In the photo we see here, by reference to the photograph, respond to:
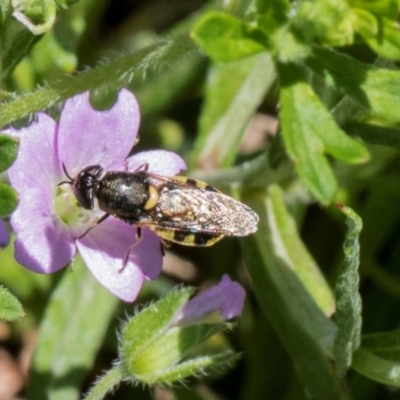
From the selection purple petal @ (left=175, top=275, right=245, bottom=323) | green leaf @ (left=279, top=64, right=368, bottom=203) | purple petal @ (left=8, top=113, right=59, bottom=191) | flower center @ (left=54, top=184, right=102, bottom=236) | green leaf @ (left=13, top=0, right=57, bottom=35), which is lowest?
purple petal @ (left=175, top=275, right=245, bottom=323)

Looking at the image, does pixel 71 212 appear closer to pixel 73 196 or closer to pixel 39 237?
pixel 73 196

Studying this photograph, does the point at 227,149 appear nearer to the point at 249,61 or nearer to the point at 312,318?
the point at 249,61

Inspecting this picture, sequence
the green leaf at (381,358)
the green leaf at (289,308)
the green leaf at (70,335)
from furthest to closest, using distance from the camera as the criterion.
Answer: the green leaf at (70,335) → the green leaf at (289,308) → the green leaf at (381,358)

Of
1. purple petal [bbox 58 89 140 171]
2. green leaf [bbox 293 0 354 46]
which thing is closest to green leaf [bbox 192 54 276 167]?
purple petal [bbox 58 89 140 171]

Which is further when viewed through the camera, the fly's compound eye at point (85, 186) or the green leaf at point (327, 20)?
the fly's compound eye at point (85, 186)

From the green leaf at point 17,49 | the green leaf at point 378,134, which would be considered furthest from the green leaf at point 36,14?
the green leaf at point 378,134

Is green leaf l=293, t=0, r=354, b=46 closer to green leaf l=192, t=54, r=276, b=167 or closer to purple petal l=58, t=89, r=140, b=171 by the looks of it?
purple petal l=58, t=89, r=140, b=171

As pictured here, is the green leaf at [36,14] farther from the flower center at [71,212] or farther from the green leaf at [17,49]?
the flower center at [71,212]
